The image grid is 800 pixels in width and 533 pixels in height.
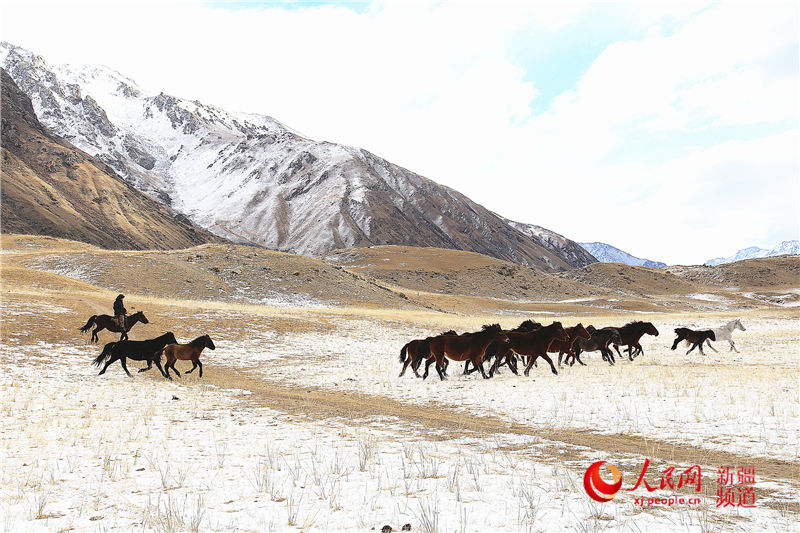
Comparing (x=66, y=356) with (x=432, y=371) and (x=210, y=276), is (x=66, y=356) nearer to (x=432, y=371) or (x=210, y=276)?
(x=432, y=371)

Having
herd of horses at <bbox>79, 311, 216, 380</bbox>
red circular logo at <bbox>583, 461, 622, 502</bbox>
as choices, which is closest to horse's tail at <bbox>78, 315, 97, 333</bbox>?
herd of horses at <bbox>79, 311, 216, 380</bbox>

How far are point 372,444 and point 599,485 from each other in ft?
13.0

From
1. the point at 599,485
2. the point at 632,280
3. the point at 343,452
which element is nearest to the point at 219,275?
the point at 343,452

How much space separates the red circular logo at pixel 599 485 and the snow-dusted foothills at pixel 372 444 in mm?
143

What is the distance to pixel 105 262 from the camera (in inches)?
2117

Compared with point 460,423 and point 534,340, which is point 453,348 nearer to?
point 534,340

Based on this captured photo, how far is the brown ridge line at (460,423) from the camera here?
26.4ft

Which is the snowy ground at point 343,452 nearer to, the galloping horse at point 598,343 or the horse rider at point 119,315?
the galloping horse at point 598,343

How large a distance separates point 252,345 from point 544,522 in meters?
26.2

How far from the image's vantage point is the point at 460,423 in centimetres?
1148

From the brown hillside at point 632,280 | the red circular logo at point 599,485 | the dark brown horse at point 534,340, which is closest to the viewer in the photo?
the red circular logo at point 599,485

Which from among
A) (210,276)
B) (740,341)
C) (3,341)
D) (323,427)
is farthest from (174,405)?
(210,276)

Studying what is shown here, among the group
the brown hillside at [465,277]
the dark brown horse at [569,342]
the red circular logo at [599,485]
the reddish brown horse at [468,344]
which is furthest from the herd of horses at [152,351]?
the brown hillside at [465,277]

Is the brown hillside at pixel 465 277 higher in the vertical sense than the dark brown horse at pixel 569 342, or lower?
higher
